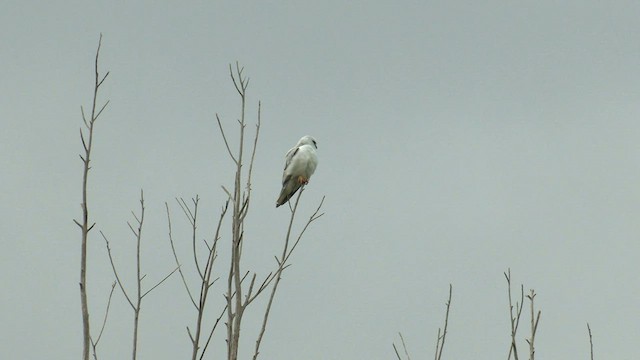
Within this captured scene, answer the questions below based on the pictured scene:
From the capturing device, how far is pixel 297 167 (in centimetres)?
1767

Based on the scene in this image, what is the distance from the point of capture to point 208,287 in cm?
606

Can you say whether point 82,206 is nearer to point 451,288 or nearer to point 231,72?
point 231,72

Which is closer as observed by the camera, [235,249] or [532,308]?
[235,249]

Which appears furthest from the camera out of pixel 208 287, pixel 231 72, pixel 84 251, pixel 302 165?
pixel 302 165

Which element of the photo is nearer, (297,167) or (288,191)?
(297,167)

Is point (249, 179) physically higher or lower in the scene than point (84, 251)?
higher

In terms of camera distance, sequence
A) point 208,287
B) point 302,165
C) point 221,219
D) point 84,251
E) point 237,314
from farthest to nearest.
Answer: point 302,165 → point 221,219 → point 208,287 → point 237,314 → point 84,251

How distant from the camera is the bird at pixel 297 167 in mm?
17672

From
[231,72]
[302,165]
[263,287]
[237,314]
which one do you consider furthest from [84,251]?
[302,165]

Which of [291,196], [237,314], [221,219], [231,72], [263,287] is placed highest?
[291,196]

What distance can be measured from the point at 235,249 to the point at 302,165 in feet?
38.6

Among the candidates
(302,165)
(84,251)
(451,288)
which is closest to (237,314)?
(84,251)

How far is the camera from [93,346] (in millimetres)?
6086

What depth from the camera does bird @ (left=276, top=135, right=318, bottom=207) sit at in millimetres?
17672
